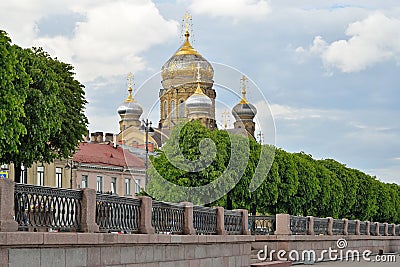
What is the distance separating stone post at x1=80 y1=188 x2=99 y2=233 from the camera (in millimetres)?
16719

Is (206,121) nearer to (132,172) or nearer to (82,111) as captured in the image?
(132,172)

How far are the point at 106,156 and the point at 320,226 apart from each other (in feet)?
132

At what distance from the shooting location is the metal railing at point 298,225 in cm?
3703

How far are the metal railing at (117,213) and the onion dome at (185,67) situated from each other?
87393 millimetres

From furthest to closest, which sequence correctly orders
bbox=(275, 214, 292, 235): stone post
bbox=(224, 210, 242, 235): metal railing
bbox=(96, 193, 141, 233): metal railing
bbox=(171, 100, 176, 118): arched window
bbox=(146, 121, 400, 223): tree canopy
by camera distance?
bbox=(171, 100, 176, 118): arched window, bbox=(146, 121, 400, 223): tree canopy, bbox=(275, 214, 292, 235): stone post, bbox=(224, 210, 242, 235): metal railing, bbox=(96, 193, 141, 233): metal railing

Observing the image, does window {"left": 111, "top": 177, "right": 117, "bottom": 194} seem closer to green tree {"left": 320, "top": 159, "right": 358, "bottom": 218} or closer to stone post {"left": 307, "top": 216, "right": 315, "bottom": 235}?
green tree {"left": 320, "top": 159, "right": 358, "bottom": 218}

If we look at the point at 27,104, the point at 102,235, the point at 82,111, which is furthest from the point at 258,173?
the point at 102,235

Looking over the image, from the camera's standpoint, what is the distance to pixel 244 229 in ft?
93.8

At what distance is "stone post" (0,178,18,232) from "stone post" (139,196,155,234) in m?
5.79

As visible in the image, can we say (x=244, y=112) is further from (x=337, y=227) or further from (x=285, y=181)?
(x=337, y=227)

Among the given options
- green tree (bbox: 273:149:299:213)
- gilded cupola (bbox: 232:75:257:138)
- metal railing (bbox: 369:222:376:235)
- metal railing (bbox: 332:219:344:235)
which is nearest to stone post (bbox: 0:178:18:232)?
metal railing (bbox: 332:219:344:235)

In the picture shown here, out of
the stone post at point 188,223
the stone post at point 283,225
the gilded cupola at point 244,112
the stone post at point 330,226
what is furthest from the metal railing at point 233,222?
the gilded cupola at point 244,112

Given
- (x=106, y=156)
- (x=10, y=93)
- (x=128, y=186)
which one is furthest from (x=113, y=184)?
(x=10, y=93)

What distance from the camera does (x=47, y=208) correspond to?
1563 centimetres
